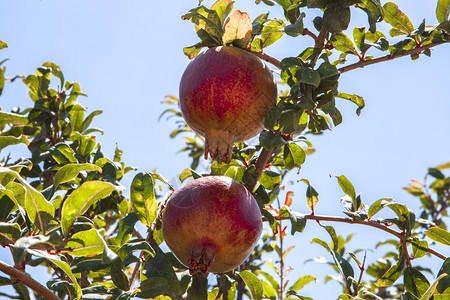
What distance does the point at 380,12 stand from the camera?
5.50ft

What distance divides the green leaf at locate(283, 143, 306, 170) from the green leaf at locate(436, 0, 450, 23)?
2.41ft

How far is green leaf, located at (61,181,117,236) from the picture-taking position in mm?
1467

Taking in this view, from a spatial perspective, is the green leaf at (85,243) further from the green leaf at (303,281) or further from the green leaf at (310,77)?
the green leaf at (303,281)

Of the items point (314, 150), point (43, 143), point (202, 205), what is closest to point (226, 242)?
point (202, 205)

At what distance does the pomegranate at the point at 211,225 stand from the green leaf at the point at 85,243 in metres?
0.21

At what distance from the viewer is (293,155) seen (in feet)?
6.28

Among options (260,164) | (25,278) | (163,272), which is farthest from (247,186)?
(25,278)

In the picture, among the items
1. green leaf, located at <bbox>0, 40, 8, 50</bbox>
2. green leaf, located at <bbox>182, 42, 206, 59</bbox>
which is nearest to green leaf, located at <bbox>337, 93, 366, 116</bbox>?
green leaf, located at <bbox>182, 42, 206, 59</bbox>

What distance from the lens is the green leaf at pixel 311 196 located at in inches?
80.9

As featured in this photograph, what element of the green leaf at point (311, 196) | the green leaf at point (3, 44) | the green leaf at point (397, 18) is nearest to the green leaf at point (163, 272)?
the green leaf at point (311, 196)

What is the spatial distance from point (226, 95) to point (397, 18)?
2.69ft

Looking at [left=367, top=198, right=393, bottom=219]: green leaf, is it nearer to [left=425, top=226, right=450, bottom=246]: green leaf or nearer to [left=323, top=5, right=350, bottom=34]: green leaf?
[left=425, top=226, right=450, bottom=246]: green leaf

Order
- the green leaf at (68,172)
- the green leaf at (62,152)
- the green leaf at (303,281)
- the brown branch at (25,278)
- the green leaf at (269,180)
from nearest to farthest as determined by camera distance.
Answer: the brown branch at (25,278) < the green leaf at (68,172) < the green leaf at (269,180) < the green leaf at (62,152) < the green leaf at (303,281)

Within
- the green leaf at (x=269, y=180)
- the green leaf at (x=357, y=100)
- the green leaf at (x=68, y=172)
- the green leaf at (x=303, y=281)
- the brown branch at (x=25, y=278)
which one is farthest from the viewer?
the green leaf at (x=303, y=281)
